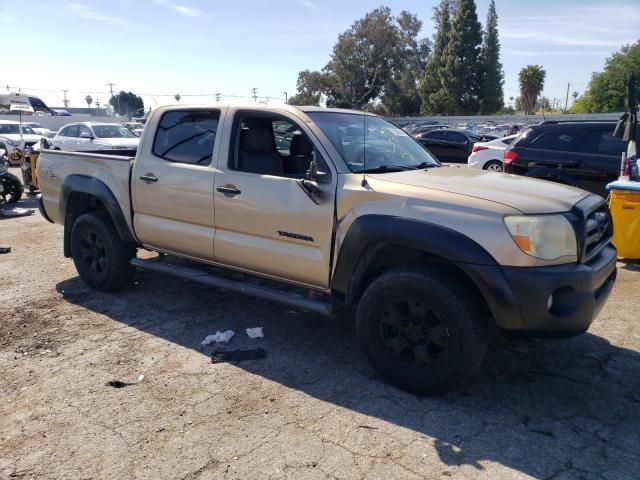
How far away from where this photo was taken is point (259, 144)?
4336mm

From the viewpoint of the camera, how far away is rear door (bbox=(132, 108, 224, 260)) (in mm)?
4379

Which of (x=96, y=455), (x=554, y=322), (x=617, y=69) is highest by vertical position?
(x=617, y=69)

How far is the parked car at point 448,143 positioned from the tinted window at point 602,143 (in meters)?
12.7

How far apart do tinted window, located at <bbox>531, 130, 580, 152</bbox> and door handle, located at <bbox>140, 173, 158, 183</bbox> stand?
6391 mm

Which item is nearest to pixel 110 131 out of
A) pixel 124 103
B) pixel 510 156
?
pixel 510 156

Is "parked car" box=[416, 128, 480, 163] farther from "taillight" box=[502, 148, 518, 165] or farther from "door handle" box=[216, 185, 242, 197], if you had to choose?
"door handle" box=[216, 185, 242, 197]

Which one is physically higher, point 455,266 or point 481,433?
point 455,266

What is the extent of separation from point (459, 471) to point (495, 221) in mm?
1373

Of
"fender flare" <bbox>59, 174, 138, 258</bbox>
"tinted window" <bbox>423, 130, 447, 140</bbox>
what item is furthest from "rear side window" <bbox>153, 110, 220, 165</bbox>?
"tinted window" <bbox>423, 130, 447, 140</bbox>

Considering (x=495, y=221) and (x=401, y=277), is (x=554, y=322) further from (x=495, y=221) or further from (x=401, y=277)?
(x=401, y=277)

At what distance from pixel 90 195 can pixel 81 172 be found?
243mm

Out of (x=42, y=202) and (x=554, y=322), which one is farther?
(x=42, y=202)

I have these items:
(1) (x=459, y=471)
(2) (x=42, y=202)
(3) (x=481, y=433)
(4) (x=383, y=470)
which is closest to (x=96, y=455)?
(4) (x=383, y=470)

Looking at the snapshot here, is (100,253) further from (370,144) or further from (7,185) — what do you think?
(7,185)
